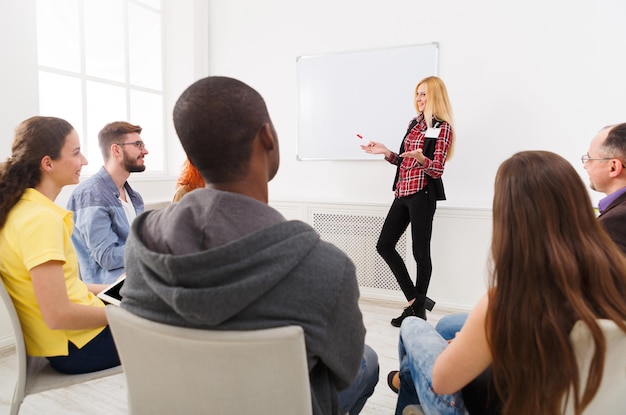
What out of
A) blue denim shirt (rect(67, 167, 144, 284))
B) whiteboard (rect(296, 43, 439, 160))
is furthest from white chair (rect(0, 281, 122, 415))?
whiteboard (rect(296, 43, 439, 160))

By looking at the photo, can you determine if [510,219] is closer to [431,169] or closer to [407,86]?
[431,169]

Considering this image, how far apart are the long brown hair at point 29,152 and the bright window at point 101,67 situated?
5.83 feet

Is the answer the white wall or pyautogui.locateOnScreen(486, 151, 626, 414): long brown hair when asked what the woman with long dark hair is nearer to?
pyautogui.locateOnScreen(486, 151, 626, 414): long brown hair

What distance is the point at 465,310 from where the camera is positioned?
→ 3221 mm

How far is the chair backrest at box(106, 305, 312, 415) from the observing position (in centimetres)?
72

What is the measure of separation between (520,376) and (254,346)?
1.87 feet

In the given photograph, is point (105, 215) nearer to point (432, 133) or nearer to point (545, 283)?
point (545, 283)

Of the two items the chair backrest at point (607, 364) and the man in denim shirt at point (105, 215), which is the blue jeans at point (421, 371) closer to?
the chair backrest at point (607, 364)

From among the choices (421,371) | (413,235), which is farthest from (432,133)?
(421,371)

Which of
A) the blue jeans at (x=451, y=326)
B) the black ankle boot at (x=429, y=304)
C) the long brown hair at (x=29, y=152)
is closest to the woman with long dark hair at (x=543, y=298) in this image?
→ the blue jeans at (x=451, y=326)

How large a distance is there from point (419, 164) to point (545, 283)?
6.88 ft

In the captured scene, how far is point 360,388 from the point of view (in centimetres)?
119

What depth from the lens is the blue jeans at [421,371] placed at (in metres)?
Answer: 1.06

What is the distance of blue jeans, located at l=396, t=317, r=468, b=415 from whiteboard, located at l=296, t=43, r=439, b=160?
2.40m
